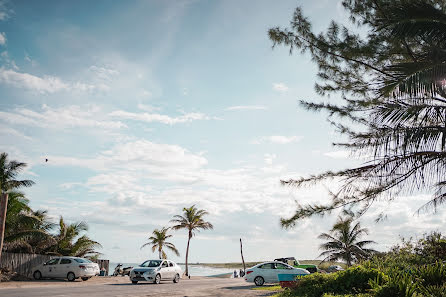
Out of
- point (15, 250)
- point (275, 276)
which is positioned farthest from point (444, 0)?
point (15, 250)

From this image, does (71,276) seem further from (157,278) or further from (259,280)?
(259,280)

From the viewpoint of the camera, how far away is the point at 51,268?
26281 millimetres

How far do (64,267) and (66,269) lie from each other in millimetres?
203

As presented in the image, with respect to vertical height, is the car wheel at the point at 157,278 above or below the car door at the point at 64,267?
below

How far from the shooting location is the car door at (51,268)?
2619cm

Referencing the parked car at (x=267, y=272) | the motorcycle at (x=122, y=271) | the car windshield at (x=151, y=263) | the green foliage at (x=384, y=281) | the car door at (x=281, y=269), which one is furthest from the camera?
the motorcycle at (x=122, y=271)

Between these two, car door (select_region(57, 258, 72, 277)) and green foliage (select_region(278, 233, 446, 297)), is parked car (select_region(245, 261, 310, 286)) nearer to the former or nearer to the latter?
green foliage (select_region(278, 233, 446, 297))

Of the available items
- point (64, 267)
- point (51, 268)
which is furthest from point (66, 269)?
point (51, 268)

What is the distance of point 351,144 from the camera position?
12.3 metres

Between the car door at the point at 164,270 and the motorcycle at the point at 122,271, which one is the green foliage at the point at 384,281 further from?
the motorcycle at the point at 122,271

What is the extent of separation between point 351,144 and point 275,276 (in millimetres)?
14390

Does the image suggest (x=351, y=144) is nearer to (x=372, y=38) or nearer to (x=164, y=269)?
(x=372, y=38)

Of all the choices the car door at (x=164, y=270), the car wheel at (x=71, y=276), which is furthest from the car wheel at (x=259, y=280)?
the car wheel at (x=71, y=276)

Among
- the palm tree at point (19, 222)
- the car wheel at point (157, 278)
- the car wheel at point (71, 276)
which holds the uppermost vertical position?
the palm tree at point (19, 222)
